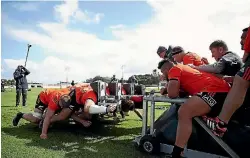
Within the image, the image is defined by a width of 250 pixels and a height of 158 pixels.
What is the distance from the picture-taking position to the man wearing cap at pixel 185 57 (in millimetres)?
5383

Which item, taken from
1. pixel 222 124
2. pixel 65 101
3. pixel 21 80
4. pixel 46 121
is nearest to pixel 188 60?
pixel 222 124

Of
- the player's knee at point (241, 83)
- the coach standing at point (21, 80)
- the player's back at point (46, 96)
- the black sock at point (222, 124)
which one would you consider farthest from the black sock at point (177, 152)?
the coach standing at point (21, 80)

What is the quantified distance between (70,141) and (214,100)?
259 cm

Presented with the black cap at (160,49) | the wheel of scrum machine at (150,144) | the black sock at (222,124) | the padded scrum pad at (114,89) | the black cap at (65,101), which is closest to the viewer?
the black sock at (222,124)

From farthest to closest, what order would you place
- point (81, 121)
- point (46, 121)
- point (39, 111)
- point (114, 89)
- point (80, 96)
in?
point (114, 89) < point (39, 111) < point (81, 121) < point (80, 96) < point (46, 121)

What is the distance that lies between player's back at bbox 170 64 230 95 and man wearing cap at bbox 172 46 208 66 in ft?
5.60

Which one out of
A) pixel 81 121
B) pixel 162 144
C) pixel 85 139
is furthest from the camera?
pixel 81 121

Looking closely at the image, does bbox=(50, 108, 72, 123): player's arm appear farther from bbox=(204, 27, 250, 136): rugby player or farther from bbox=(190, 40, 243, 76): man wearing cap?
bbox=(204, 27, 250, 136): rugby player

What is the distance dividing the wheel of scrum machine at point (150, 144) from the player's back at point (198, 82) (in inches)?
34.8

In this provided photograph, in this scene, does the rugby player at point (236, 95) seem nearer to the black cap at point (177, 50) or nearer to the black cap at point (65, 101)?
the black cap at point (177, 50)

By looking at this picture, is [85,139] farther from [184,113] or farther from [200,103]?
[200,103]

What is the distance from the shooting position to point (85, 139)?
16.5ft

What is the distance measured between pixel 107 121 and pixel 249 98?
422 centimetres

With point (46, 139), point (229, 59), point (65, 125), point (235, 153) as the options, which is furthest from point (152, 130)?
point (65, 125)
